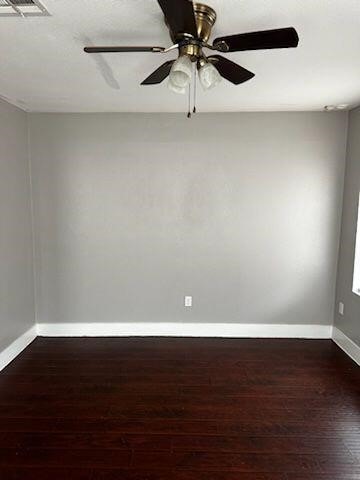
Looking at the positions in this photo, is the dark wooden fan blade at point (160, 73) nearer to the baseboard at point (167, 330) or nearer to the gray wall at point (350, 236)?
the gray wall at point (350, 236)

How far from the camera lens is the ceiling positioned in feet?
4.77

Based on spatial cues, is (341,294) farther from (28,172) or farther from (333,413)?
(28,172)

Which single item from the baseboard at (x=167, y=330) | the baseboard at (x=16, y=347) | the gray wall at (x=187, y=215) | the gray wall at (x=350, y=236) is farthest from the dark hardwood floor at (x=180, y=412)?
the gray wall at (x=187, y=215)

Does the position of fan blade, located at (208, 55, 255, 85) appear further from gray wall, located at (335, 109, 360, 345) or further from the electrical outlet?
the electrical outlet

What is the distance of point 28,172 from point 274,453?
3283 millimetres

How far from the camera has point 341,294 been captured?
3205 millimetres

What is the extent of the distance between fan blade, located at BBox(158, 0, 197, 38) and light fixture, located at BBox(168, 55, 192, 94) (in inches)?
4.0

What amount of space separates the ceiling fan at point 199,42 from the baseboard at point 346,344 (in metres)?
2.70

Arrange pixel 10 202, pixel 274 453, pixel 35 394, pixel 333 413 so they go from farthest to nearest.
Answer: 1. pixel 10 202
2. pixel 35 394
3. pixel 333 413
4. pixel 274 453

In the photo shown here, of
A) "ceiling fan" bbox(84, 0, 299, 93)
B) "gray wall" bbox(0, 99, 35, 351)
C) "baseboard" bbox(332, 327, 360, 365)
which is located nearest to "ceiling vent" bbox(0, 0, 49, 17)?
"ceiling fan" bbox(84, 0, 299, 93)

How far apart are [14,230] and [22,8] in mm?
2026

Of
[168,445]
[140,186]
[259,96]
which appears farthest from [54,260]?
[259,96]

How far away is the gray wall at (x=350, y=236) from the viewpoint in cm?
295

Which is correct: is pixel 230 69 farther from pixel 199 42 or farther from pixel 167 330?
pixel 167 330
